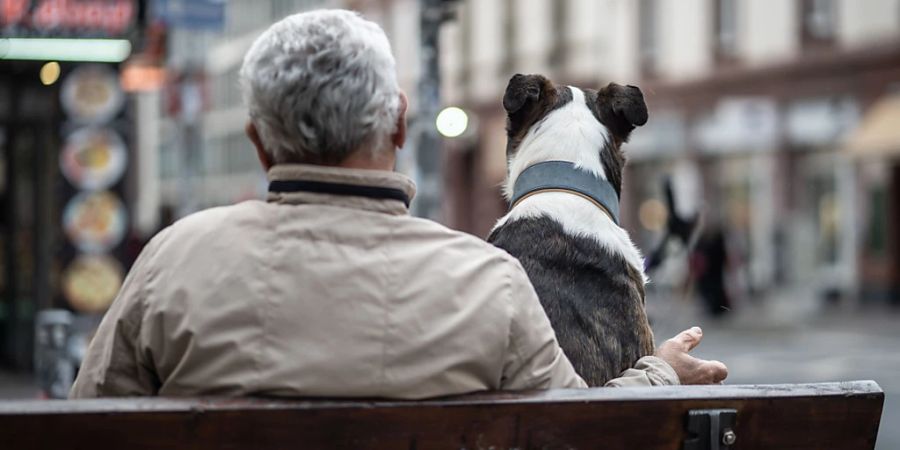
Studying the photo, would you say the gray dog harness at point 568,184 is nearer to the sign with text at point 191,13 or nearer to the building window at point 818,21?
the sign with text at point 191,13

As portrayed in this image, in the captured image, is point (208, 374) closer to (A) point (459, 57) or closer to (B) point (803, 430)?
(B) point (803, 430)

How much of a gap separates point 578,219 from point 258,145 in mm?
1034

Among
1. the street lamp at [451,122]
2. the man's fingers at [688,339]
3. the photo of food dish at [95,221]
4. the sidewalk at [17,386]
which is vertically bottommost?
the sidewalk at [17,386]

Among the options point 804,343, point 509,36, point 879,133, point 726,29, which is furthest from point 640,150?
point 804,343

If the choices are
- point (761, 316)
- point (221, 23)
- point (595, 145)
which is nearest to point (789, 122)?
point (761, 316)

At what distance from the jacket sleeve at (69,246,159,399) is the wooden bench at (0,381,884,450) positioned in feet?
0.66

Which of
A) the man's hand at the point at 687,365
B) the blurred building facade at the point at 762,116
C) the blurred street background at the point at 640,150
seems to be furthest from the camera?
the blurred building facade at the point at 762,116

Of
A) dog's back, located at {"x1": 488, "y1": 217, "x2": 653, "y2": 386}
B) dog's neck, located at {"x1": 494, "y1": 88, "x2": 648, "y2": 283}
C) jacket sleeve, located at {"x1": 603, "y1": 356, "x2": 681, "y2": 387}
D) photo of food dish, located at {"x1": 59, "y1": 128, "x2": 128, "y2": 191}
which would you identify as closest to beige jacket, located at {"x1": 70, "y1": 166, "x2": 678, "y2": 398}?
jacket sleeve, located at {"x1": 603, "y1": 356, "x2": 681, "y2": 387}

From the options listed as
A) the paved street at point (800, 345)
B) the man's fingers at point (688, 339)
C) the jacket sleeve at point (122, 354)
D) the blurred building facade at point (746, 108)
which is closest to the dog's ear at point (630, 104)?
the man's fingers at point (688, 339)

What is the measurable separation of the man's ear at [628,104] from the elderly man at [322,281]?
1156mm

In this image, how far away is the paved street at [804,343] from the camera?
15.5m

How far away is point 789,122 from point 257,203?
2763cm

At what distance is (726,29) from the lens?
31344 millimetres

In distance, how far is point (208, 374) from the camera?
8.36 feet
